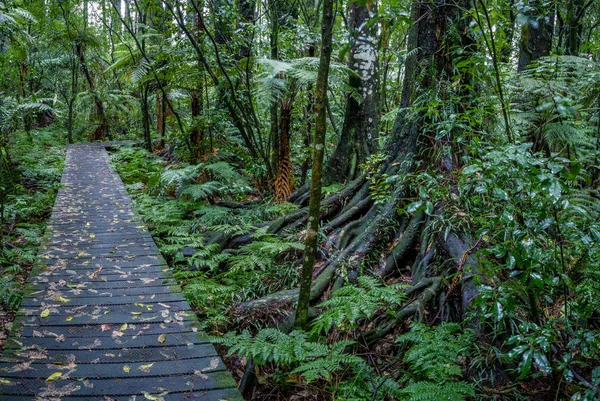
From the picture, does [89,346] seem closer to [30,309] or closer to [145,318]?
[145,318]

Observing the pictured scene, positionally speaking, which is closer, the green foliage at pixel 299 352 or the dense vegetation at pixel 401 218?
the dense vegetation at pixel 401 218

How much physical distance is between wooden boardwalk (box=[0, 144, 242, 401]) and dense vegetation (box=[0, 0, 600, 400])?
1.26 ft

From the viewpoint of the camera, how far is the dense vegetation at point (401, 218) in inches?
95.7

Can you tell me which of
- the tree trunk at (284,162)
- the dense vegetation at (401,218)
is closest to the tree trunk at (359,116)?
the dense vegetation at (401,218)

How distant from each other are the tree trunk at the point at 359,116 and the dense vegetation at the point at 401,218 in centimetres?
3

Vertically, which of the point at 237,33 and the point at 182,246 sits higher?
the point at 237,33

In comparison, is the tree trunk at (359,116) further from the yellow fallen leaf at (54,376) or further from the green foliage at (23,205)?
the yellow fallen leaf at (54,376)

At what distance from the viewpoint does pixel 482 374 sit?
2.79m

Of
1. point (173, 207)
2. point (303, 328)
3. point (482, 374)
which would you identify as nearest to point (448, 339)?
point (482, 374)

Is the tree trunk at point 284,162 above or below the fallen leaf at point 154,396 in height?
above

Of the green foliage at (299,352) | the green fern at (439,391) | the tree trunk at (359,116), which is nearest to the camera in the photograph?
the green fern at (439,391)

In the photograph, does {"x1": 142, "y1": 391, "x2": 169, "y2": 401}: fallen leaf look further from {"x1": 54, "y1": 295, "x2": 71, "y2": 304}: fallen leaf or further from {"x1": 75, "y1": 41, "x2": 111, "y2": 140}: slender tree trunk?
{"x1": 75, "y1": 41, "x2": 111, "y2": 140}: slender tree trunk

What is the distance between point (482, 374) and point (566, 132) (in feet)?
5.85

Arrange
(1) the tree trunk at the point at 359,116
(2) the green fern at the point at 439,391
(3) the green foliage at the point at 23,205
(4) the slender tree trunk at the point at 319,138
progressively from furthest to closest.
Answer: (1) the tree trunk at the point at 359,116, (3) the green foliage at the point at 23,205, (4) the slender tree trunk at the point at 319,138, (2) the green fern at the point at 439,391
